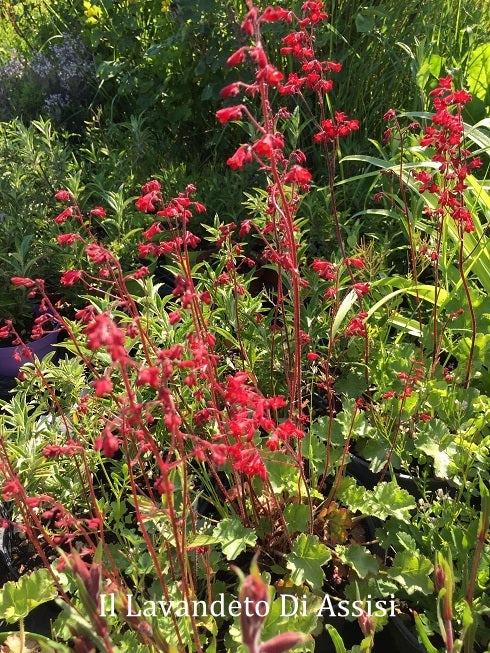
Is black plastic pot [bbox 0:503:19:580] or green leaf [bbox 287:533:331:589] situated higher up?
green leaf [bbox 287:533:331:589]

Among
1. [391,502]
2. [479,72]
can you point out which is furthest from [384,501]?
[479,72]

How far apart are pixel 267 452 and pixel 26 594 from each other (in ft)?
2.03

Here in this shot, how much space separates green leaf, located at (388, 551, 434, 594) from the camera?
4.73 feet

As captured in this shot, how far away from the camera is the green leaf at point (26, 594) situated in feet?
4.55

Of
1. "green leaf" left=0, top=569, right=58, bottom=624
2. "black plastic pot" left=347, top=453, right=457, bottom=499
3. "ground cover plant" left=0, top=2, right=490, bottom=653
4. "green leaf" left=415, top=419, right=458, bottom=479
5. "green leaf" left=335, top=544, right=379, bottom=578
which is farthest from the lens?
"black plastic pot" left=347, top=453, right=457, bottom=499

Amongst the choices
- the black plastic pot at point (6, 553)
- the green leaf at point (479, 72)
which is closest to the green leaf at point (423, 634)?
the black plastic pot at point (6, 553)

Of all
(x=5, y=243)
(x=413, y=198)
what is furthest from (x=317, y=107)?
(x=5, y=243)

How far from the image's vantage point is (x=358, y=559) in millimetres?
1525

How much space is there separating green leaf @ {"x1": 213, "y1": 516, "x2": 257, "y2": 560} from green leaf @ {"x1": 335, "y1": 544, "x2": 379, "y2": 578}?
23cm

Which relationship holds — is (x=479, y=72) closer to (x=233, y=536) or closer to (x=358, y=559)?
(x=358, y=559)

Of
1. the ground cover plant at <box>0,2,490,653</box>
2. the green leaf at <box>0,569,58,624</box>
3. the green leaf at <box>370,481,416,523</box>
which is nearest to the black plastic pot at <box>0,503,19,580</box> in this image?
the ground cover plant at <box>0,2,490,653</box>

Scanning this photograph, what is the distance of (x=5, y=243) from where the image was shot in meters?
2.79

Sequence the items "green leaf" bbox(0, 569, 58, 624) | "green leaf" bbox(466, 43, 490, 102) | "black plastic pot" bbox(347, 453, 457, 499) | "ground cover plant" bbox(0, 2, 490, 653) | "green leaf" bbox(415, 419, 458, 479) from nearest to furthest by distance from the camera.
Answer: "ground cover plant" bbox(0, 2, 490, 653), "green leaf" bbox(0, 569, 58, 624), "green leaf" bbox(415, 419, 458, 479), "black plastic pot" bbox(347, 453, 457, 499), "green leaf" bbox(466, 43, 490, 102)

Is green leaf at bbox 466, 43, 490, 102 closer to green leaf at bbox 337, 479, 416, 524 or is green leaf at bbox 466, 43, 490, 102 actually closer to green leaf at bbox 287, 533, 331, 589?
green leaf at bbox 337, 479, 416, 524
